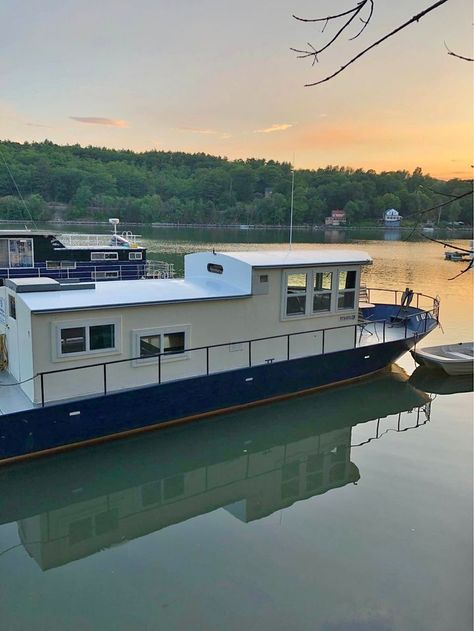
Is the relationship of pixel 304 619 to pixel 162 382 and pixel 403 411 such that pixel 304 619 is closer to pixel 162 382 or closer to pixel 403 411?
pixel 162 382

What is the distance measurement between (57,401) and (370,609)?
19.1ft

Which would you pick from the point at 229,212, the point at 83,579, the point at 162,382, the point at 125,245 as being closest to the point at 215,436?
the point at 162,382

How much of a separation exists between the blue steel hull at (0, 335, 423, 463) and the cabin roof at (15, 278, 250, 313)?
156 cm

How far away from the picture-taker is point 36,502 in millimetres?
8461

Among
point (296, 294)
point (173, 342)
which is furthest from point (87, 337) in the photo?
point (296, 294)

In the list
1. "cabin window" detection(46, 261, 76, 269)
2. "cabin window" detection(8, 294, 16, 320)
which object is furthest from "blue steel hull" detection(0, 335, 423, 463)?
"cabin window" detection(46, 261, 76, 269)

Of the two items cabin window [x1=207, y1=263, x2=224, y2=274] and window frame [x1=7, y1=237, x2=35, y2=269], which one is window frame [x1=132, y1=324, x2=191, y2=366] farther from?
window frame [x1=7, y1=237, x2=35, y2=269]

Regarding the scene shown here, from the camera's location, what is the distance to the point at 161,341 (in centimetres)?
1061

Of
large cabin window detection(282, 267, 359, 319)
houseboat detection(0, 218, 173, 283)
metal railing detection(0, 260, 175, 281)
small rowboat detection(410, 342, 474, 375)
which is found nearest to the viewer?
large cabin window detection(282, 267, 359, 319)

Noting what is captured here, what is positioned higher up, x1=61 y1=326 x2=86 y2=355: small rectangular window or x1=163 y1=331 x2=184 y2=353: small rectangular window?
x1=61 y1=326 x2=86 y2=355: small rectangular window

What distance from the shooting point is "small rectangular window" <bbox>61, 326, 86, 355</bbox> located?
31.0ft

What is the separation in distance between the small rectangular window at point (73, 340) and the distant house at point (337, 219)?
120 meters

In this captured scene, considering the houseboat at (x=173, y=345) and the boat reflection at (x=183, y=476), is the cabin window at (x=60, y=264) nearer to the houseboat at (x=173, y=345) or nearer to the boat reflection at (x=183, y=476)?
the houseboat at (x=173, y=345)

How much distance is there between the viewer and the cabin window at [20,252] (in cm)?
2080
